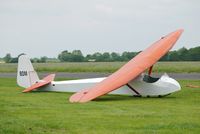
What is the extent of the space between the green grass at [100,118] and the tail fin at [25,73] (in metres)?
6.39

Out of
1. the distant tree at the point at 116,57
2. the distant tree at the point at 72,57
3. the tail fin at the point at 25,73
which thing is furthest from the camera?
the distant tree at the point at 72,57

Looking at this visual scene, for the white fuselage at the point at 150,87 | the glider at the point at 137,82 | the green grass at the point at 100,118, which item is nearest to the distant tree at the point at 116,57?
the glider at the point at 137,82

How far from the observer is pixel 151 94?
20656 millimetres

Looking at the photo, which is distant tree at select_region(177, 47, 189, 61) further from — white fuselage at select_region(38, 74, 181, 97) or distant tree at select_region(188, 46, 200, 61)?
white fuselage at select_region(38, 74, 181, 97)

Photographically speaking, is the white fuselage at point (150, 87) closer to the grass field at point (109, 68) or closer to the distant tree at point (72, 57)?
the grass field at point (109, 68)

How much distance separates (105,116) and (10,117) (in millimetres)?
2586

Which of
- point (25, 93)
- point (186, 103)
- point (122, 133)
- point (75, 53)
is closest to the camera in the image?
point (122, 133)

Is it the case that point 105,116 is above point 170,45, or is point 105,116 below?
below

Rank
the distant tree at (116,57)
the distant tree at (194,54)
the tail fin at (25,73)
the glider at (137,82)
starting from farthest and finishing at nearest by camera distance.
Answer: the distant tree at (116,57)
the distant tree at (194,54)
the tail fin at (25,73)
the glider at (137,82)

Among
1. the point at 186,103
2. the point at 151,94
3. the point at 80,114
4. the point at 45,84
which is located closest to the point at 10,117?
the point at 80,114

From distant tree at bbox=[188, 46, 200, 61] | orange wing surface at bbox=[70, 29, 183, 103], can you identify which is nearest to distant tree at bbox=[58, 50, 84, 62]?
distant tree at bbox=[188, 46, 200, 61]

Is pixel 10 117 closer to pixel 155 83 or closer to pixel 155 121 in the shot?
pixel 155 121

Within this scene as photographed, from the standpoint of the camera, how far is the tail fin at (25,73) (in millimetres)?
24219

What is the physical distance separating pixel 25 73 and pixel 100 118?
11714 mm
